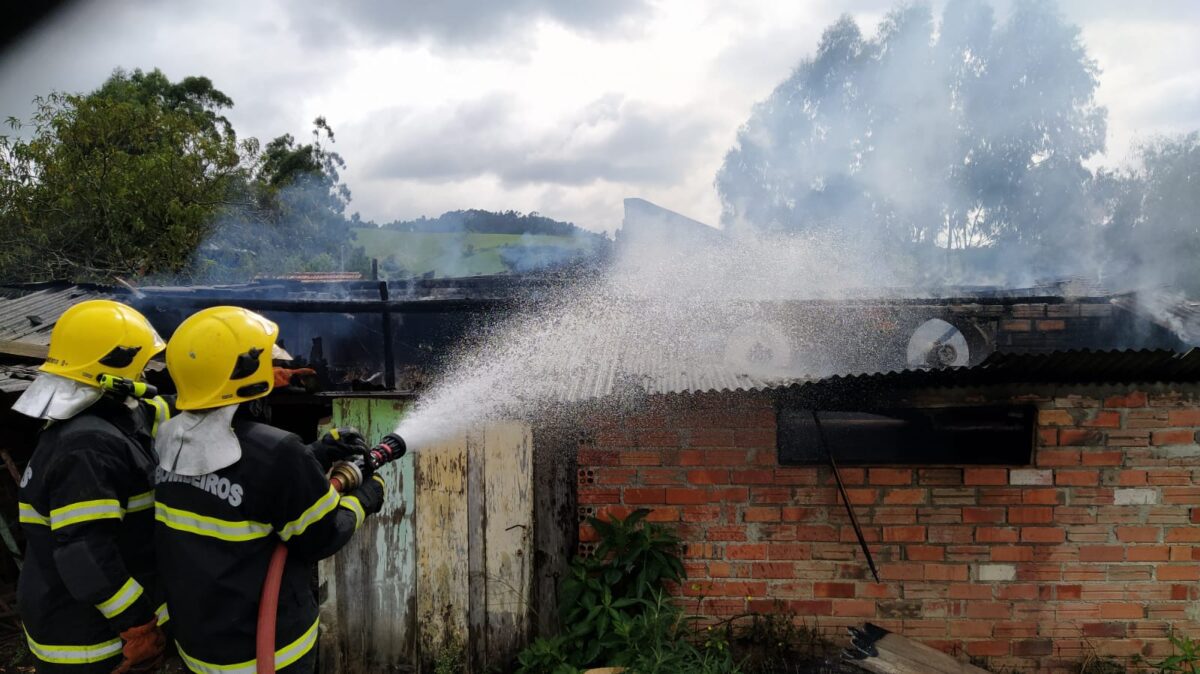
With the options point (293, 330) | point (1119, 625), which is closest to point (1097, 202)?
point (1119, 625)

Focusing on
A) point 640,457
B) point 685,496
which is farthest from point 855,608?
point 640,457

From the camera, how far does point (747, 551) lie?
405cm

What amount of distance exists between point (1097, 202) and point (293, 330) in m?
13.2

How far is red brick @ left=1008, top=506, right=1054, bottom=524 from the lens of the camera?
155 inches

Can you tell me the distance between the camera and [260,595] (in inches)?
102

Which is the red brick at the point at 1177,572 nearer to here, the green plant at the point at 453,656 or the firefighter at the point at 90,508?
the green plant at the point at 453,656

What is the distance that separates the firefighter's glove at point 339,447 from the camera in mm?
2889

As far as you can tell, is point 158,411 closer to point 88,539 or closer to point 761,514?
point 88,539

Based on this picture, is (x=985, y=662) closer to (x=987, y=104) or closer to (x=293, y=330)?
(x=293, y=330)

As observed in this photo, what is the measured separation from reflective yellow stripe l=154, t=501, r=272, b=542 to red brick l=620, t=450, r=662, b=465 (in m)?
2.06

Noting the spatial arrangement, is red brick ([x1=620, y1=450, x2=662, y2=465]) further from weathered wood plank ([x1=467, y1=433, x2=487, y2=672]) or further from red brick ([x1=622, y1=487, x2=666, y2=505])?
weathered wood plank ([x1=467, y1=433, x2=487, y2=672])

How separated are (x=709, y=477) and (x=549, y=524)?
1.09 m

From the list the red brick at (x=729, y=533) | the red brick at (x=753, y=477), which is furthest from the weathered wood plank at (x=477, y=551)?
the red brick at (x=753, y=477)

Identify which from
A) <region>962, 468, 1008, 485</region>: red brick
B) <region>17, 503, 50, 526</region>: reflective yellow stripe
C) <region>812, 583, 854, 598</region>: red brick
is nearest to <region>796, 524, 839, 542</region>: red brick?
<region>812, 583, 854, 598</region>: red brick
